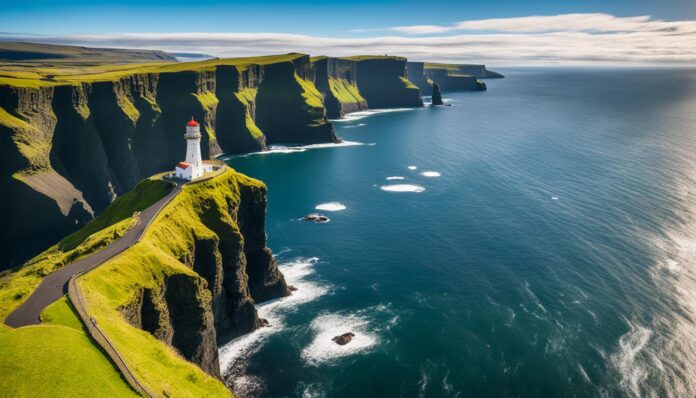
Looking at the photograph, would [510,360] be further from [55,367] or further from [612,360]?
[55,367]

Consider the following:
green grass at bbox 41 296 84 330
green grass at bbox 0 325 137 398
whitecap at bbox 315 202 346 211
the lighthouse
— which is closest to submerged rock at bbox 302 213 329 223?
whitecap at bbox 315 202 346 211

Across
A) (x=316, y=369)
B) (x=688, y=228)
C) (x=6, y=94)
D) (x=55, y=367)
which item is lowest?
(x=316, y=369)

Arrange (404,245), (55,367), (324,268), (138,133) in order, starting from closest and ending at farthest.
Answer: (55,367) < (324,268) < (404,245) < (138,133)

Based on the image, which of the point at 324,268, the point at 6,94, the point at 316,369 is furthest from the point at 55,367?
the point at 6,94

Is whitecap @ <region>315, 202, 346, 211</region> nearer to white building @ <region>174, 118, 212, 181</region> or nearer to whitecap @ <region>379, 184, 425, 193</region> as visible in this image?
whitecap @ <region>379, 184, 425, 193</region>

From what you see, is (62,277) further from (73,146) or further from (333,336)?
(73,146)
